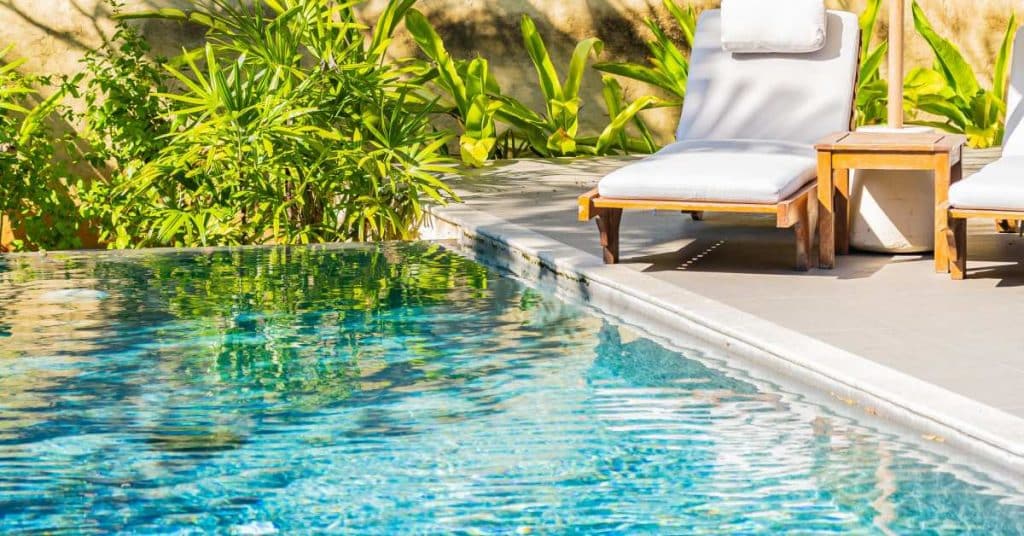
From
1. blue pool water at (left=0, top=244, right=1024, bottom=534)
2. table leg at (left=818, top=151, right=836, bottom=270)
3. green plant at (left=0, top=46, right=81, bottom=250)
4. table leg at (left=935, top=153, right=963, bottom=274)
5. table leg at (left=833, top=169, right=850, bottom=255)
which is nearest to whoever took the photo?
blue pool water at (left=0, top=244, right=1024, bottom=534)

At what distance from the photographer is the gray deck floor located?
5.48 metres

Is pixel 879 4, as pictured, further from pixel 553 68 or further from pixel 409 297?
pixel 409 297

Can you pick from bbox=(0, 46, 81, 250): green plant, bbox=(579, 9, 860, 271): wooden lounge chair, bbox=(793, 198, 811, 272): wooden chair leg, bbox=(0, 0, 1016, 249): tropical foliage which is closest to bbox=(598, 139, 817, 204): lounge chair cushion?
bbox=(579, 9, 860, 271): wooden lounge chair

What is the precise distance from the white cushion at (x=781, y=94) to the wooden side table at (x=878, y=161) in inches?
28.1

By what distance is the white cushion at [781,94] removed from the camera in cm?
844

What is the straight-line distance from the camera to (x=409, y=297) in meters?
7.38

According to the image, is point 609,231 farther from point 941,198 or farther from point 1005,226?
point 1005,226

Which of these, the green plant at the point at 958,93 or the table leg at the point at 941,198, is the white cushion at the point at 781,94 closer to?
the table leg at the point at 941,198

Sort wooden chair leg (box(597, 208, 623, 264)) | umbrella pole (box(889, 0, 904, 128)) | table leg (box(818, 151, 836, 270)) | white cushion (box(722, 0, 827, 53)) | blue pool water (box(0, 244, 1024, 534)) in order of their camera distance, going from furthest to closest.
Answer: white cushion (box(722, 0, 827, 53)), umbrella pole (box(889, 0, 904, 128)), wooden chair leg (box(597, 208, 623, 264)), table leg (box(818, 151, 836, 270)), blue pool water (box(0, 244, 1024, 534))

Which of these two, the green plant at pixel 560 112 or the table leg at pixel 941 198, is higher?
the green plant at pixel 560 112

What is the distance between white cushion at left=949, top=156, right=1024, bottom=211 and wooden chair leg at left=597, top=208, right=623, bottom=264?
159cm

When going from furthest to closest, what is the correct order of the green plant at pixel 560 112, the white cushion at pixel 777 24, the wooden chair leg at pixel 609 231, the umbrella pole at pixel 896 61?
the green plant at pixel 560 112 < the white cushion at pixel 777 24 < the umbrella pole at pixel 896 61 < the wooden chair leg at pixel 609 231

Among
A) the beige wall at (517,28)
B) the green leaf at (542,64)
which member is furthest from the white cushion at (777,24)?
the beige wall at (517,28)

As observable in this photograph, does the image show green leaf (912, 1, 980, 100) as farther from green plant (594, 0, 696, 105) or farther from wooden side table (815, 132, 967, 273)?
wooden side table (815, 132, 967, 273)
